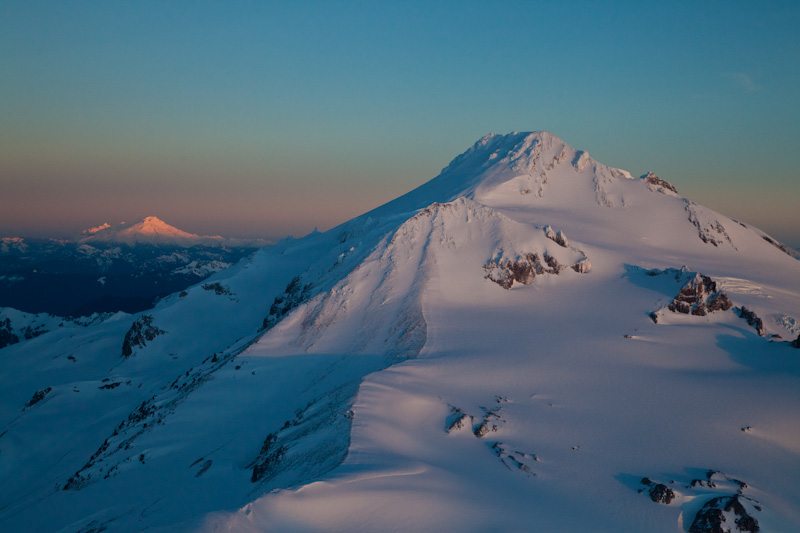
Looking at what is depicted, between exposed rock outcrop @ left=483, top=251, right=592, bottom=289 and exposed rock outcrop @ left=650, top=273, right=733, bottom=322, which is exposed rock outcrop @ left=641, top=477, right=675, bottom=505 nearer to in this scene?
exposed rock outcrop @ left=650, top=273, right=733, bottom=322

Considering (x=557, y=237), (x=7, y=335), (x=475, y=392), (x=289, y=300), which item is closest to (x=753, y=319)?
(x=557, y=237)

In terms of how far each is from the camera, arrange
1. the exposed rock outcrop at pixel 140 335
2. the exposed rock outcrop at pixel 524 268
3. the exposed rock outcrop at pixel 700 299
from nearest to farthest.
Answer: the exposed rock outcrop at pixel 700 299 → the exposed rock outcrop at pixel 524 268 → the exposed rock outcrop at pixel 140 335

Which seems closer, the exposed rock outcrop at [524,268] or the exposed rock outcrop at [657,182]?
the exposed rock outcrop at [524,268]

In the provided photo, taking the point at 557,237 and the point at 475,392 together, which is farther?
the point at 557,237

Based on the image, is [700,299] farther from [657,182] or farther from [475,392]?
[657,182]

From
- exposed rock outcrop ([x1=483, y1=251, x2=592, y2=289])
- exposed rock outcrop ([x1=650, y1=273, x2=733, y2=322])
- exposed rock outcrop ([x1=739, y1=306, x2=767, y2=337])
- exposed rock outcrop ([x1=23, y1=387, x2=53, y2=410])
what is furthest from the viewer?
exposed rock outcrop ([x1=23, y1=387, x2=53, y2=410])

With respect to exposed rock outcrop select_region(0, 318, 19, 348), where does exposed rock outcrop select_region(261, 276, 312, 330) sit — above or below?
above

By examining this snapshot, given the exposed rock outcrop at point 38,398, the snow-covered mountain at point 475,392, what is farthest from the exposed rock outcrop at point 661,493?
the exposed rock outcrop at point 38,398

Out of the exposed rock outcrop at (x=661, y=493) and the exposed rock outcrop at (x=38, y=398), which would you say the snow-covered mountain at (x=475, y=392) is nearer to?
the exposed rock outcrop at (x=661, y=493)

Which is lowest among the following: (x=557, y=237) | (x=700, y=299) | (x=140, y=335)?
(x=140, y=335)

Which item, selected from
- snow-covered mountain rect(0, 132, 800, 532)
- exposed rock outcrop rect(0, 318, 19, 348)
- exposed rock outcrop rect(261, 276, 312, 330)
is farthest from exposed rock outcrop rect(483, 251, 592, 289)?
exposed rock outcrop rect(0, 318, 19, 348)
